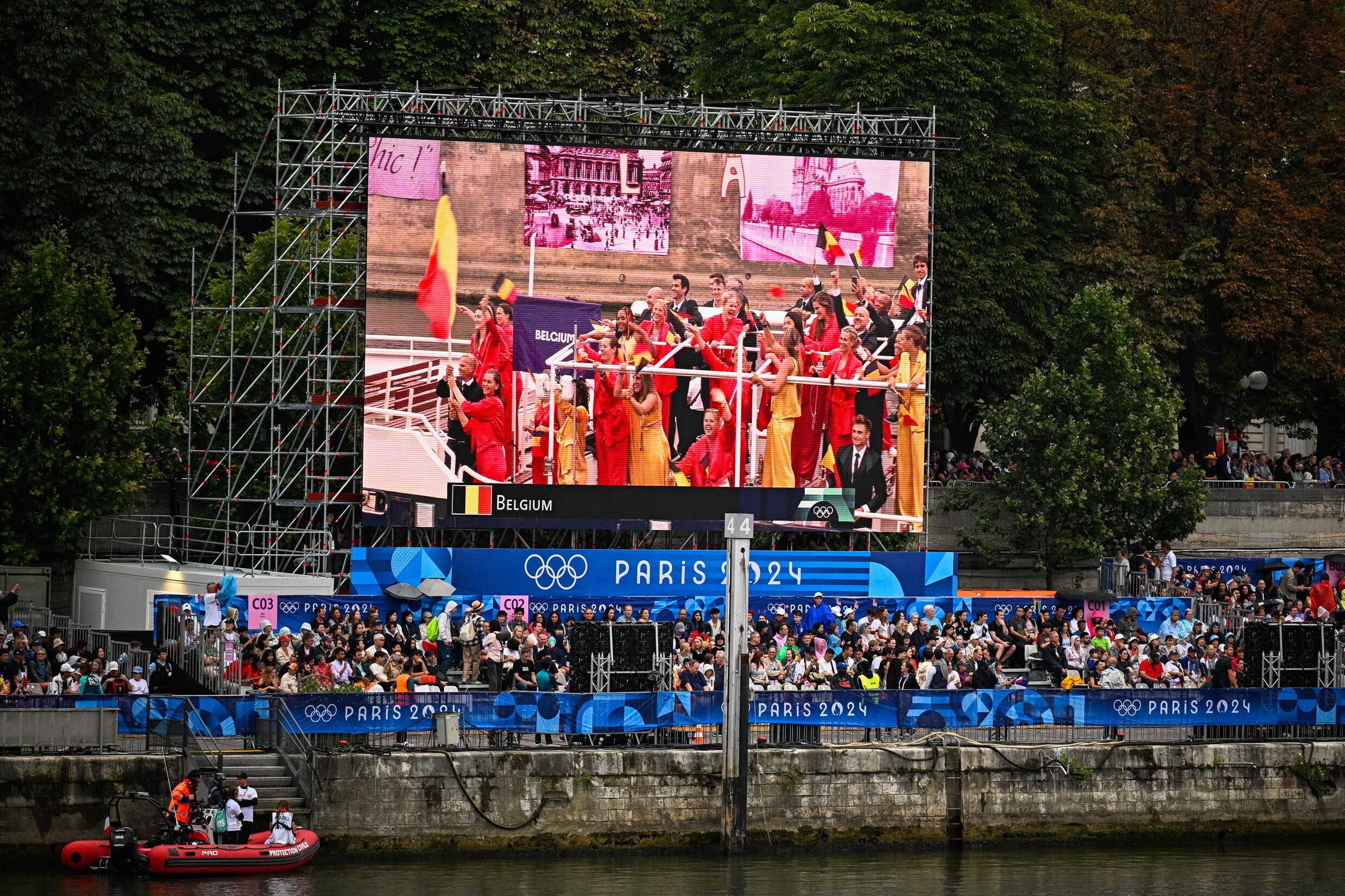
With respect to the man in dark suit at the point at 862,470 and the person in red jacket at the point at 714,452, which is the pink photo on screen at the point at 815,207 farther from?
the man in dark suit at the point at 862,470

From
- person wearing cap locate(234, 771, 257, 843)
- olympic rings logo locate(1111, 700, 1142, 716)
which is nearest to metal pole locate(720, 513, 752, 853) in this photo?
olympic rings logo locate(1111, 700, 1142, 716)

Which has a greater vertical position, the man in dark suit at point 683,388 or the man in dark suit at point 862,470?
the man in dark suit at point 683,388

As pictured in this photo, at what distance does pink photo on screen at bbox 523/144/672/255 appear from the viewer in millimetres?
37594

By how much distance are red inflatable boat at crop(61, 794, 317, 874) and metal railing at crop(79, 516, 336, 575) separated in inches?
371

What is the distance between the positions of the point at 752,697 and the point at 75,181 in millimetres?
20884

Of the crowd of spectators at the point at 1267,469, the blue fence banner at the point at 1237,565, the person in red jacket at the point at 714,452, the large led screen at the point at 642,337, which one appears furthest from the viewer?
the crowd of spectators at the point at 1267,469

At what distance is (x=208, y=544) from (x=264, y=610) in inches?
261

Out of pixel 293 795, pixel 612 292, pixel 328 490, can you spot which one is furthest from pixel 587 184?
pixel 293 795

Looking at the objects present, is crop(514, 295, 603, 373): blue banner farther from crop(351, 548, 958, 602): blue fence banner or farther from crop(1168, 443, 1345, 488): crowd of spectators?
crop(1168, 443, 1345, 488): crowd of spectators

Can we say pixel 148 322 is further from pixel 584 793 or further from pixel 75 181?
pixel 584 793

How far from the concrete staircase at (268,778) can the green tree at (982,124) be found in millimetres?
21745

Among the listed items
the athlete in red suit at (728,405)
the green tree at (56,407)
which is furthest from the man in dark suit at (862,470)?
the green tree at (56,407)

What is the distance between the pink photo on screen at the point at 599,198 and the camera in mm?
37594

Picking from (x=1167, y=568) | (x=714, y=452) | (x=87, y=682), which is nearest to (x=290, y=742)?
(x=87, y=682)
